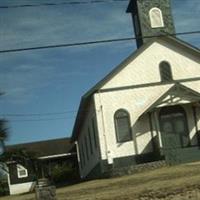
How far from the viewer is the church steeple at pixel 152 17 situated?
3828 centimetres

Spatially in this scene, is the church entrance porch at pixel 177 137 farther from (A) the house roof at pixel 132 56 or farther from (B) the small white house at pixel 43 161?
(B) the small white house at pixel 43 161

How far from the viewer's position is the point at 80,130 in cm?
4644

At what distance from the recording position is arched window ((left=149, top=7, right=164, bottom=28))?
3844 cm

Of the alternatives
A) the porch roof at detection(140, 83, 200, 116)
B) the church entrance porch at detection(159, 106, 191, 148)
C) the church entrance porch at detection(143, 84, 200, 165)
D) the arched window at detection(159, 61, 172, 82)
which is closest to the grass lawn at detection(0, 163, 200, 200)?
the church entrance porch at detection(143, 84, 200, 165)

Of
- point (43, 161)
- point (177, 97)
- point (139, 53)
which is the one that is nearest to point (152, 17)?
point (139, 53)

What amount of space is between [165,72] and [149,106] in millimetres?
2552

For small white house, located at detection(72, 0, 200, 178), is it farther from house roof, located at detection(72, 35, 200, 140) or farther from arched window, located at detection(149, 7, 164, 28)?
arched window, located at detection(149, 7, 164, 28)

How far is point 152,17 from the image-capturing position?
38750 millimetres

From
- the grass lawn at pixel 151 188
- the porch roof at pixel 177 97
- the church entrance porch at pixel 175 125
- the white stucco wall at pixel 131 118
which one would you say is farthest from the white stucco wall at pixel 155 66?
the grass lawn at pixel 151 188

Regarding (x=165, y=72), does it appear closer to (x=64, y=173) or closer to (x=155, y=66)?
(x=155, y=66)

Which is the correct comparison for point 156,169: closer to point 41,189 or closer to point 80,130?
point 41,189

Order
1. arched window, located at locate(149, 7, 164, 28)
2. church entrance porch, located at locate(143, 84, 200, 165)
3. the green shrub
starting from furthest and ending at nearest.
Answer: the green shrub, arched window, located at locate(149, 7, 164, 28), church entrance porch, located at locate(143, 84, 200, 165)

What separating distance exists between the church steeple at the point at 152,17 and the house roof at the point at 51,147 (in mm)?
17801

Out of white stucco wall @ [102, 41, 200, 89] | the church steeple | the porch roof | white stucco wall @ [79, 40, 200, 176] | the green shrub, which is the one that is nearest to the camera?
the porch roof
